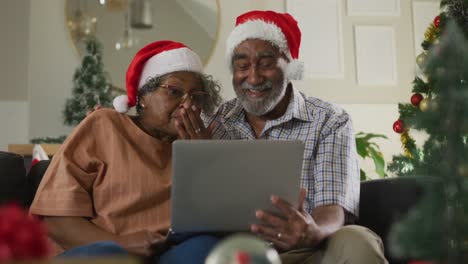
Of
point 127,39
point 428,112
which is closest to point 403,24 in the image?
point 127,39

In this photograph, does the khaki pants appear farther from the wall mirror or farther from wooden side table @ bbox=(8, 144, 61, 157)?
the wall mirror

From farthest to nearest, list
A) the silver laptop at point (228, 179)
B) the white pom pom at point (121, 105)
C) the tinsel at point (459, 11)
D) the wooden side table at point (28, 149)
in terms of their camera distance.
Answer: the wooden side table at point (28, 149), the tinsel at point (459, 11), the white pom pom at point (121, 105), the silver laptop at point (228, 179)

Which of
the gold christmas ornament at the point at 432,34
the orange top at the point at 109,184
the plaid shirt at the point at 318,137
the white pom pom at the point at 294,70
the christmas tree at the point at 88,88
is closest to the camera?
the orange top at the point at 109,184

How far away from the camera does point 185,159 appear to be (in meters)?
1.35

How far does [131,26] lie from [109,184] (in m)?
2.46

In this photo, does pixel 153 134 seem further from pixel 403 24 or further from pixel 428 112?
pixel 403 24

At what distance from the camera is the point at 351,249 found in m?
1.50

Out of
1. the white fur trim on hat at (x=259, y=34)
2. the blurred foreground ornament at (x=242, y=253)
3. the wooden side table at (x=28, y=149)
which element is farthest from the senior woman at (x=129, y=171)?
the wooden side table at (x=28, y=149)

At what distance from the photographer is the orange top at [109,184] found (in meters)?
1.59

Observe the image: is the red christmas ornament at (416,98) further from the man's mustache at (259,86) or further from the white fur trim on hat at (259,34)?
the man's mustache at (259,86)

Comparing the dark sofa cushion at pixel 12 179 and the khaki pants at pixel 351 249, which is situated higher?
the dark sofa cushion at pixel 12 179

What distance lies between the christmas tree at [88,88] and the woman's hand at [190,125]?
188 centimetres

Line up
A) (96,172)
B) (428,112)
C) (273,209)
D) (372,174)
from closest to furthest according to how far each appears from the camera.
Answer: (428,112)
(273,209)
(96,172)
(372,174)

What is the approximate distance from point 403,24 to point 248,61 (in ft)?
8.32
